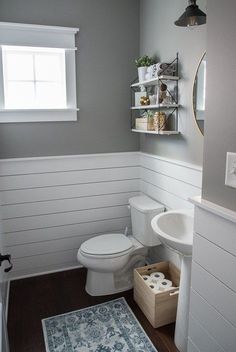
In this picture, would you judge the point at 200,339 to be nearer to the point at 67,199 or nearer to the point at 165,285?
the point at 165,285

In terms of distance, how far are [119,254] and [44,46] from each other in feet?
5.91

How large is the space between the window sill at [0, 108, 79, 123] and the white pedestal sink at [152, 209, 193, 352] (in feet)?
4.14

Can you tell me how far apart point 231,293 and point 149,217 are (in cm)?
129

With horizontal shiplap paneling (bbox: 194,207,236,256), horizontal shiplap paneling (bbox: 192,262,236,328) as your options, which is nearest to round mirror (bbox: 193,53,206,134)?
horizontal shiplap paneling (bbox: 194,207,236,256)

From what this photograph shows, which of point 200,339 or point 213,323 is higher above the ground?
point 213,323

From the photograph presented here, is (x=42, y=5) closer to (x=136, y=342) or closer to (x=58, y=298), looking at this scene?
(x=58, y=298)

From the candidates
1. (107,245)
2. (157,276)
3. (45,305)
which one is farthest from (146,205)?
(45,305)

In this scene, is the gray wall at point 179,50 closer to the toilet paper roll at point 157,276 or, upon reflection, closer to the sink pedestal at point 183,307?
the sink pedestal at point 183,307

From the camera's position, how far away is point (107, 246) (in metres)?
2.36

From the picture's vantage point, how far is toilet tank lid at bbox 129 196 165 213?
2385 mm

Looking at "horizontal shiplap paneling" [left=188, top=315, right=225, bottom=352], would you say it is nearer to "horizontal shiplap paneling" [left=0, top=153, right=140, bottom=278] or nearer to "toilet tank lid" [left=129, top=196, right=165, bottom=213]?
"toilet tank lid" [left=129, top=196, right=165, bottom=213]

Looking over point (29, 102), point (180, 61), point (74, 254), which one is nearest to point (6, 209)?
point (74, 254)

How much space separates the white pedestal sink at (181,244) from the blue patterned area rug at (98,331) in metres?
0.23

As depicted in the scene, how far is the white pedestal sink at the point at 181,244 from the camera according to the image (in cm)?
155
